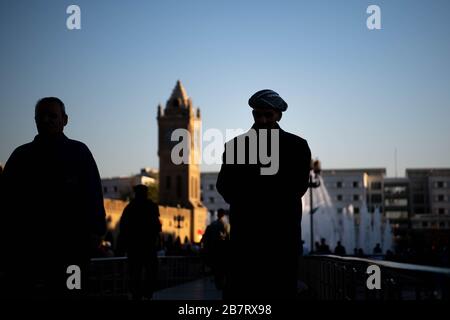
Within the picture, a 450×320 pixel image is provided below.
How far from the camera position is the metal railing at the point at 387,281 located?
3.26 metres

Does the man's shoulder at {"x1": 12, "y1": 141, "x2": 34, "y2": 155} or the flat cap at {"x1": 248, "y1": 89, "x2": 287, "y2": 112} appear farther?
the flat cap at {"x1": 248, "y1": 89, "x2": 287, "y2": 112}

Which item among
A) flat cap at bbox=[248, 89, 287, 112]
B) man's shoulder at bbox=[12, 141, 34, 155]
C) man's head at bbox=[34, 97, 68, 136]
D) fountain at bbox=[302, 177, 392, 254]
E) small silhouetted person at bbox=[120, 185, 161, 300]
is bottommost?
fountain at bbox=[302, 177, 392, 254]

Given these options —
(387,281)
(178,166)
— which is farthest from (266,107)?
(178,166)

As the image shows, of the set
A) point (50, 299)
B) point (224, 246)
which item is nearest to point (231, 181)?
point (224, 246)

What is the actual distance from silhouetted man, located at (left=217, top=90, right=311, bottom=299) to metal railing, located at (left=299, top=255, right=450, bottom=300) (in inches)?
25.5

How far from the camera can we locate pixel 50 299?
3635 millimetres

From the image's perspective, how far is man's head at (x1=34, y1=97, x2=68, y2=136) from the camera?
391 centimetres

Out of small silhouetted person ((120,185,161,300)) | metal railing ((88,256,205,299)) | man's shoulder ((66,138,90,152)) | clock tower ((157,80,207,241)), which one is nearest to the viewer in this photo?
man's shoulder ((66,138,90,152))

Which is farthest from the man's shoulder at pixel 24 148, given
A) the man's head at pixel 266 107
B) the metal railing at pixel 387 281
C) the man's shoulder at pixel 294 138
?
the metal railing at pixel 387 281

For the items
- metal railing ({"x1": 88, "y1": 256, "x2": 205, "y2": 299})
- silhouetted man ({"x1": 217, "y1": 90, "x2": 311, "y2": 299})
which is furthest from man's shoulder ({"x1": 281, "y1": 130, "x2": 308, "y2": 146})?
metal railing ({"x1": 88, "y1": 256, "x2": 205, "y2": 299})

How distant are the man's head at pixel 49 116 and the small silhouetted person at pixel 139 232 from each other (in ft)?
18.5

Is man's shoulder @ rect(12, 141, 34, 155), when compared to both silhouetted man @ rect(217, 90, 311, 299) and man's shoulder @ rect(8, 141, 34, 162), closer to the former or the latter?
man's shoulder @ rect(8, 141, 34, 162)

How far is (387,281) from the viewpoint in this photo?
195 inches
